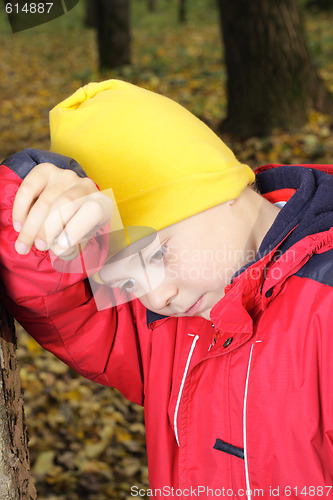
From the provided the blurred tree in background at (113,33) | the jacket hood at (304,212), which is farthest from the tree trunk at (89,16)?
the jacket hood at (304,212)

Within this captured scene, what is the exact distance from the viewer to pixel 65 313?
1577mm

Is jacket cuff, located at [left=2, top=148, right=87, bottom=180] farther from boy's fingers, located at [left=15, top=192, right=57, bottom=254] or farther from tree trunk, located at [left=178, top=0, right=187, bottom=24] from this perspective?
tree trunk, located at [left=178, top=0, right=187, bottom=24]

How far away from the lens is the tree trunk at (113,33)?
1063 centimetres

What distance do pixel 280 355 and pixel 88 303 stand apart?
603 mm

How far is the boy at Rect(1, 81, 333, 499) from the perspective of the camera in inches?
58.0

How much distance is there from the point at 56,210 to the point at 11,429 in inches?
22.7

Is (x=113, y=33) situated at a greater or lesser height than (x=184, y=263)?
lesser

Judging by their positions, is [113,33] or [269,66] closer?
[269,66]

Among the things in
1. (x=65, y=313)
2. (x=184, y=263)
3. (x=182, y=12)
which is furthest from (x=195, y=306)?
(x=182, y=12)

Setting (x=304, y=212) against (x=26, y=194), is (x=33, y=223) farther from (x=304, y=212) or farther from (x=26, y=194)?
(x=304, y=212)

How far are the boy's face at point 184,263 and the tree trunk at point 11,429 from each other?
352mm

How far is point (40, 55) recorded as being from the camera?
46.4 ft

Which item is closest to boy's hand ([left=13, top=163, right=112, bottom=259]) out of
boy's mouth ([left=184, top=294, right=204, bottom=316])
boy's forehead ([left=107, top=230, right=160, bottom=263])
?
boy's forehead ([left=107, top=230, right=160, bottom=263])

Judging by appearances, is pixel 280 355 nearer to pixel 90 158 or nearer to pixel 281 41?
pixel 90 158
